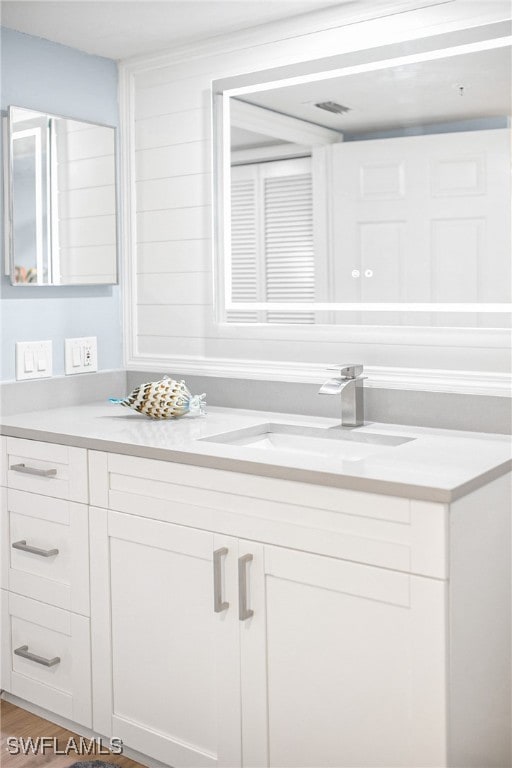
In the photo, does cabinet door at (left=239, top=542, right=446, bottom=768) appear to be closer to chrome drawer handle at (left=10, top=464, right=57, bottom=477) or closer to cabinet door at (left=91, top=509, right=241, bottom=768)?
cabinet door at (left=91, top=509, right=241, bottom=768)

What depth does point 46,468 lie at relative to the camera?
2.24 meters

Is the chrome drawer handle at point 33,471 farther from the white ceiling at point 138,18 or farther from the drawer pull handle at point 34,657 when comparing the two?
the white ceiling at point 138,18

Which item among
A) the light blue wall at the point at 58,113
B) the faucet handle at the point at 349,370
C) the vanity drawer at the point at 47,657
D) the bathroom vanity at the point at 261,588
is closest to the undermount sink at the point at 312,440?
the bathroom vanity at the point at 261,588

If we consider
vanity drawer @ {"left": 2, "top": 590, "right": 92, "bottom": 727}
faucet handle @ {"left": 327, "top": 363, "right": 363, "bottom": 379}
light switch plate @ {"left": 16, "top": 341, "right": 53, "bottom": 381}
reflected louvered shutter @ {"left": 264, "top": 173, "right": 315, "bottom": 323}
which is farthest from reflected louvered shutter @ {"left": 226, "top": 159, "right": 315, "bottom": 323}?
vanity drawer @ {"left": 2, "top": 590, "right": 92, "bottom": 727}

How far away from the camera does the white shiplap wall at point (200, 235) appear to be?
222 cm

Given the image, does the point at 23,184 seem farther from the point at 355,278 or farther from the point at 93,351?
the point at 355,278

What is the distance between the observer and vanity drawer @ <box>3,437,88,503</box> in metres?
2.16

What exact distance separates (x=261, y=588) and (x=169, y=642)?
337 mm

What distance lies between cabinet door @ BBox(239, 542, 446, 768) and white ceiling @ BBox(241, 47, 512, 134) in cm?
121

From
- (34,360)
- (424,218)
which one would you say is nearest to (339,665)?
(424,218)

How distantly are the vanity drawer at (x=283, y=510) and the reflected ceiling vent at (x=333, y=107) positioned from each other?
3.61 ft

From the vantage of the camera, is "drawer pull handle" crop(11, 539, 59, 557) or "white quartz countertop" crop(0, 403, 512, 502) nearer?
"white quartz countertop" crop(0, 403, 512, 502)

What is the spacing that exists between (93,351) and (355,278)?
94cm

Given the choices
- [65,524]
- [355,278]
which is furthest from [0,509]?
[355,278]
